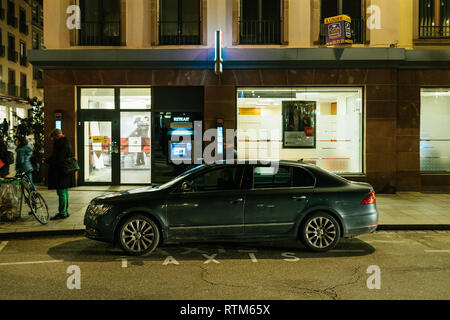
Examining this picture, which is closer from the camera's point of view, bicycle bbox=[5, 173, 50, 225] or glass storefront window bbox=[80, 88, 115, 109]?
bicycle bbox=[5, 173, 50, 225]

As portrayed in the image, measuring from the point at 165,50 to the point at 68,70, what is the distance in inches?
124

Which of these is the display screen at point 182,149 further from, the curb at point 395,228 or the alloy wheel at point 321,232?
the alloy wheel at point 321,232

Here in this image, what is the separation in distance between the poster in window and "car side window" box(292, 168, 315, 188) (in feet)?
24.1

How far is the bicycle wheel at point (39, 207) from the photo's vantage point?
9.72 m

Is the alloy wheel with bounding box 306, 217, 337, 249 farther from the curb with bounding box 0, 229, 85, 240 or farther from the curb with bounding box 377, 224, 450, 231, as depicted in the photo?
the curb with bounding box 0, 229, 85, 240

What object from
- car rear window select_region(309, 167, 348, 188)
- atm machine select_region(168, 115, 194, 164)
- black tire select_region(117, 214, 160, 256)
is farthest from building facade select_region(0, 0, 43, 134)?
car rear window select_region(309, 167, 348, 188)

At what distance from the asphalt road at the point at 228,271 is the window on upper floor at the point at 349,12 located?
8138mm

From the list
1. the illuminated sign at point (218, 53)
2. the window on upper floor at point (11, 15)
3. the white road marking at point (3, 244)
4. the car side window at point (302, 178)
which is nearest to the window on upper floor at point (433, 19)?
the illuminated sign at point (218, 53)

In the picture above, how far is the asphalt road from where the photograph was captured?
217 inches

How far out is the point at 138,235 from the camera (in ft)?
24.2

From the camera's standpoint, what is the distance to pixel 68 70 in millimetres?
14805

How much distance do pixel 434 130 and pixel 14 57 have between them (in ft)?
129
